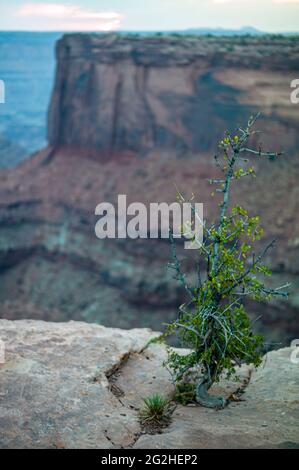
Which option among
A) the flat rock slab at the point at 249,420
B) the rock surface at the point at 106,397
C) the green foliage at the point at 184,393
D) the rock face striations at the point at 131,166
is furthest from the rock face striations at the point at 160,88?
the green foliage at the point at 184,393

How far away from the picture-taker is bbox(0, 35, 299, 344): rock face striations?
26.8 meters

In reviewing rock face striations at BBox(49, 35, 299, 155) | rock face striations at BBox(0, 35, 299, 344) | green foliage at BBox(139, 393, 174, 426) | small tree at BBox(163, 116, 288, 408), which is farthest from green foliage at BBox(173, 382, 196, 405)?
rock face striations at BBox(49, 35, 299, 155)

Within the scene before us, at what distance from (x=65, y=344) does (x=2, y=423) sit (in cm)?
281

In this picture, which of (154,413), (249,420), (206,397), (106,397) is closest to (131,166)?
(206,397)

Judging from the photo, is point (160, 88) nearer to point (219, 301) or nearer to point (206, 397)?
point (219, 301)

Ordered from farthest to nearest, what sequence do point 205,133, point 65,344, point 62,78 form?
point 62,78, point 205,133, point 65,344

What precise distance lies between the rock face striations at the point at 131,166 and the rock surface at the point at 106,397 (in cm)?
1389

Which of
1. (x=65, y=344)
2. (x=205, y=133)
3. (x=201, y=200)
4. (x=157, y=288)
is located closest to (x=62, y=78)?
(x=205, y=133)

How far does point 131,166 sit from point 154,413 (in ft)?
82.6

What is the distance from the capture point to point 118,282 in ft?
90.0

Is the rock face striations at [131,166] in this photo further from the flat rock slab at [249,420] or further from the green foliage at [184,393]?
the green foliage at [184,393]

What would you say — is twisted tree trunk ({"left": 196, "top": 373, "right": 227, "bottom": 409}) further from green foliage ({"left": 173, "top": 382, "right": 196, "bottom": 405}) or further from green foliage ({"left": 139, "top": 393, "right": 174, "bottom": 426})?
green foliage ({"left": 139, "top": 393, "right": 174, "bottom": 426})

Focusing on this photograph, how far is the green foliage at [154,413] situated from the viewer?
25.7 feet
